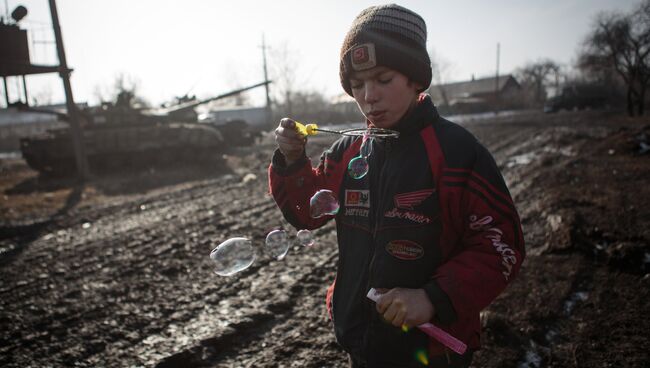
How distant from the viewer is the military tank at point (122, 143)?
44.5ft

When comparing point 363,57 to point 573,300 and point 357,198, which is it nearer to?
point 357,198

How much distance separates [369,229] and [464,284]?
0.44m

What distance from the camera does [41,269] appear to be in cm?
502

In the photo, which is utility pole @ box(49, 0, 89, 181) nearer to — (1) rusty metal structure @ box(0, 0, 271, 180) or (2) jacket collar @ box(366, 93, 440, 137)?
(1) rusty metal structure @ box(0, 0, 271, 180)

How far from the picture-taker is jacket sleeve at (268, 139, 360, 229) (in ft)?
6.00

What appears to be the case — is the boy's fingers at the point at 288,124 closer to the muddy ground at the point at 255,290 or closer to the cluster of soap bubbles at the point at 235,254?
the cluster of soap bubbles at the point at 235,254

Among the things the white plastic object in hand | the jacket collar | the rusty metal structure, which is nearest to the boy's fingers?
the jacket collar

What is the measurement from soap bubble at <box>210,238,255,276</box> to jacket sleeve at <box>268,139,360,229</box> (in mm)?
382

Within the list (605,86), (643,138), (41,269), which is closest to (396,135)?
(41,269)

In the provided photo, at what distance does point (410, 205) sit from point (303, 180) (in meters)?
0.58

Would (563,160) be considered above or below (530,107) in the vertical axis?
below

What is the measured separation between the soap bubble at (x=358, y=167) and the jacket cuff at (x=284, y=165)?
230 millimetres

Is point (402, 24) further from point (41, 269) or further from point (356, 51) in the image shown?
point (41, 269)

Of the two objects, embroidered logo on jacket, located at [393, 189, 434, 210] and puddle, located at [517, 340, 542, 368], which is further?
puddle, located at [517, 340, 542, 368]
